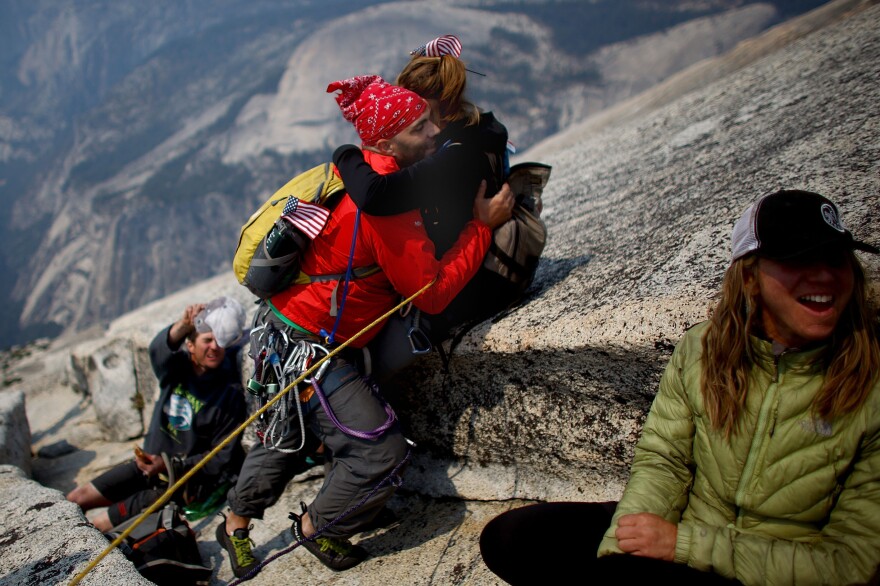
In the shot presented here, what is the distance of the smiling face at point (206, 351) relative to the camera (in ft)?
11.0

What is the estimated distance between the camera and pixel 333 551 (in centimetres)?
254

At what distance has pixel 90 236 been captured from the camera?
9350 cm

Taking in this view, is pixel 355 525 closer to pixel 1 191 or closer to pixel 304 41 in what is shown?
pixel 304 41

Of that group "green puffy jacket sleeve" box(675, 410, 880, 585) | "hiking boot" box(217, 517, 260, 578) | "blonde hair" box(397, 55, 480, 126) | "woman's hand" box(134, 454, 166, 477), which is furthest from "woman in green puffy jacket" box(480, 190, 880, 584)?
"woman's hand" box(134, 454, 166, 477)

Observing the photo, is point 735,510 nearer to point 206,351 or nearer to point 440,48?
point 440,48

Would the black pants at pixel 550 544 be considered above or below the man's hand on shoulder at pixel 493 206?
below

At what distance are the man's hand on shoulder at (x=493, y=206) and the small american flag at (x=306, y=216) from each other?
0.68 metres

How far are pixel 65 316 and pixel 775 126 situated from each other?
10224 cm

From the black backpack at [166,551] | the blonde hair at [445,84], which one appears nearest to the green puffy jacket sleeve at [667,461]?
the blonde hair at [445,84]

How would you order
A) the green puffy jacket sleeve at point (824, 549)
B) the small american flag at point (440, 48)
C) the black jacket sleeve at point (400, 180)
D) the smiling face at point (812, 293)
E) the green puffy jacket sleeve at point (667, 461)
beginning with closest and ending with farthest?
the green puffy jacket sleeve at point (824, 549) < the smiling face at point (812, 293) < the green puffy jacket sleeve at point (667, 461) < the black jacket sleeve at point (400, 180) < the small american flag at point (440, 48)

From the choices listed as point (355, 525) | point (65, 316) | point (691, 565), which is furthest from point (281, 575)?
point (65, 316)

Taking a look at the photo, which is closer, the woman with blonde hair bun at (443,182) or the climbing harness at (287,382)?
the woman with blonde hair bun at (443,182)

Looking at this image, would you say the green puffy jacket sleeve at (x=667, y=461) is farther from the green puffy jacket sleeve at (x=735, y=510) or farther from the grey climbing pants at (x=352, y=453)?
the grey climbing pants at (x=352, y=453)

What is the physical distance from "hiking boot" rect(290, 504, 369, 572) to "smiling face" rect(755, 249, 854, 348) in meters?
2.04
